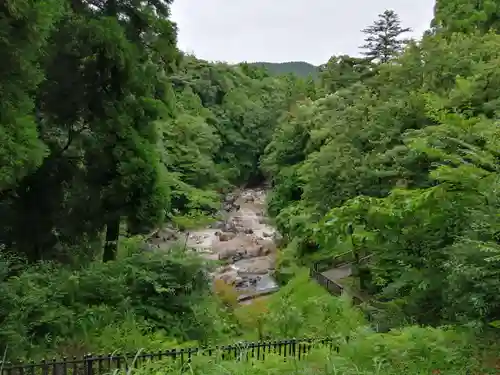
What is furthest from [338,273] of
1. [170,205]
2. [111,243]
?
[111,243]

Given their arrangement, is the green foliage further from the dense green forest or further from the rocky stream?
the rocky stream

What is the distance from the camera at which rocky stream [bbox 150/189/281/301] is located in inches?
1003

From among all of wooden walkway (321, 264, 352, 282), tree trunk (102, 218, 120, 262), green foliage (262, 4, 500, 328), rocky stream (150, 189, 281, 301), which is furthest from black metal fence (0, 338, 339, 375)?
wooden walkway (321, 264, 352, 282)

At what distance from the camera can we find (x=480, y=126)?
1035cm

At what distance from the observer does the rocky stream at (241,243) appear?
83.6 feet

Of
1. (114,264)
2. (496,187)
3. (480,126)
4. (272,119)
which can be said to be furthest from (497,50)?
(272,119)

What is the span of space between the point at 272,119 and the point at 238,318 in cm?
4149

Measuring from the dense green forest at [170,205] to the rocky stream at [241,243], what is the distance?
351 cm

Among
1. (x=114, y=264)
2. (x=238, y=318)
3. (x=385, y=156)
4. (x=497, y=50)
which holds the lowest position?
(x=238, y=318)

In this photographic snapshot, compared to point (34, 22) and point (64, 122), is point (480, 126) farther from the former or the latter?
point (64, 122)

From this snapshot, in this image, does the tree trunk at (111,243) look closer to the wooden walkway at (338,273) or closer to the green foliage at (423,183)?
the green foliage at (423,183)

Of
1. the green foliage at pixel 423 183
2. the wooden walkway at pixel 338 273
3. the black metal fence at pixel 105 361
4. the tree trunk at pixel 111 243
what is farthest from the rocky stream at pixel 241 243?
the black metal fence at pixel 105 361

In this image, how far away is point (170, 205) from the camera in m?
15.6

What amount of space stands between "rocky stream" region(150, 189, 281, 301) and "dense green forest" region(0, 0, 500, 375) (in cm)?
351
